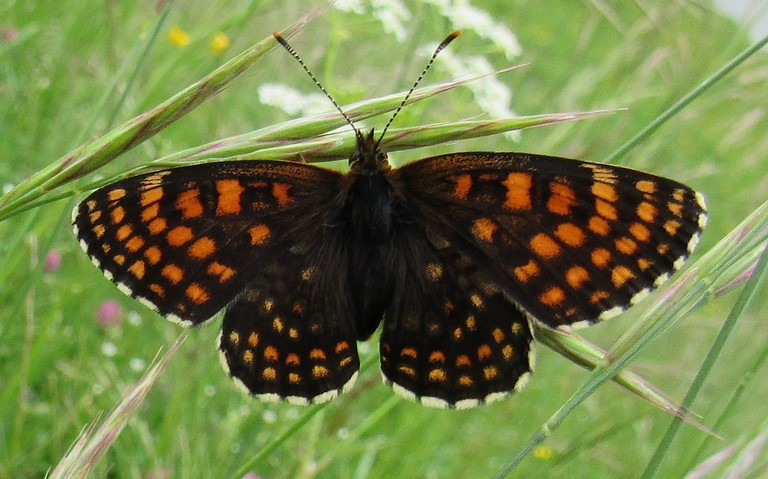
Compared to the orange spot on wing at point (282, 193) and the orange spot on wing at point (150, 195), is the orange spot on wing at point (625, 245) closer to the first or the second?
the orange spot on wing at point (282, 193)

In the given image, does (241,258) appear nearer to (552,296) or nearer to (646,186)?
(552,296)

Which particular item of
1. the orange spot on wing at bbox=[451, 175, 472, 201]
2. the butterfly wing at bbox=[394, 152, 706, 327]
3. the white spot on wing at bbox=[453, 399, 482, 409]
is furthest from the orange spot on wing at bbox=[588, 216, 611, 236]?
the white spot on wing at bbox=[453, 399, 482, 409]

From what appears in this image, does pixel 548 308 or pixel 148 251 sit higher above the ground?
pixel 148 251

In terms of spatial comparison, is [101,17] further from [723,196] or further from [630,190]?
[723,196]

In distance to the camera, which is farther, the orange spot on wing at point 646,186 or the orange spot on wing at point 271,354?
the orange spot on wing at point 271,354

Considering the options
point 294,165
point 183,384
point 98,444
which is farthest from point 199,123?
point 98,444

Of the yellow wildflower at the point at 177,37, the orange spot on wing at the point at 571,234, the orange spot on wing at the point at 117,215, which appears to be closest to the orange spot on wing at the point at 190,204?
the orange spot on wing at the point at 117,215
